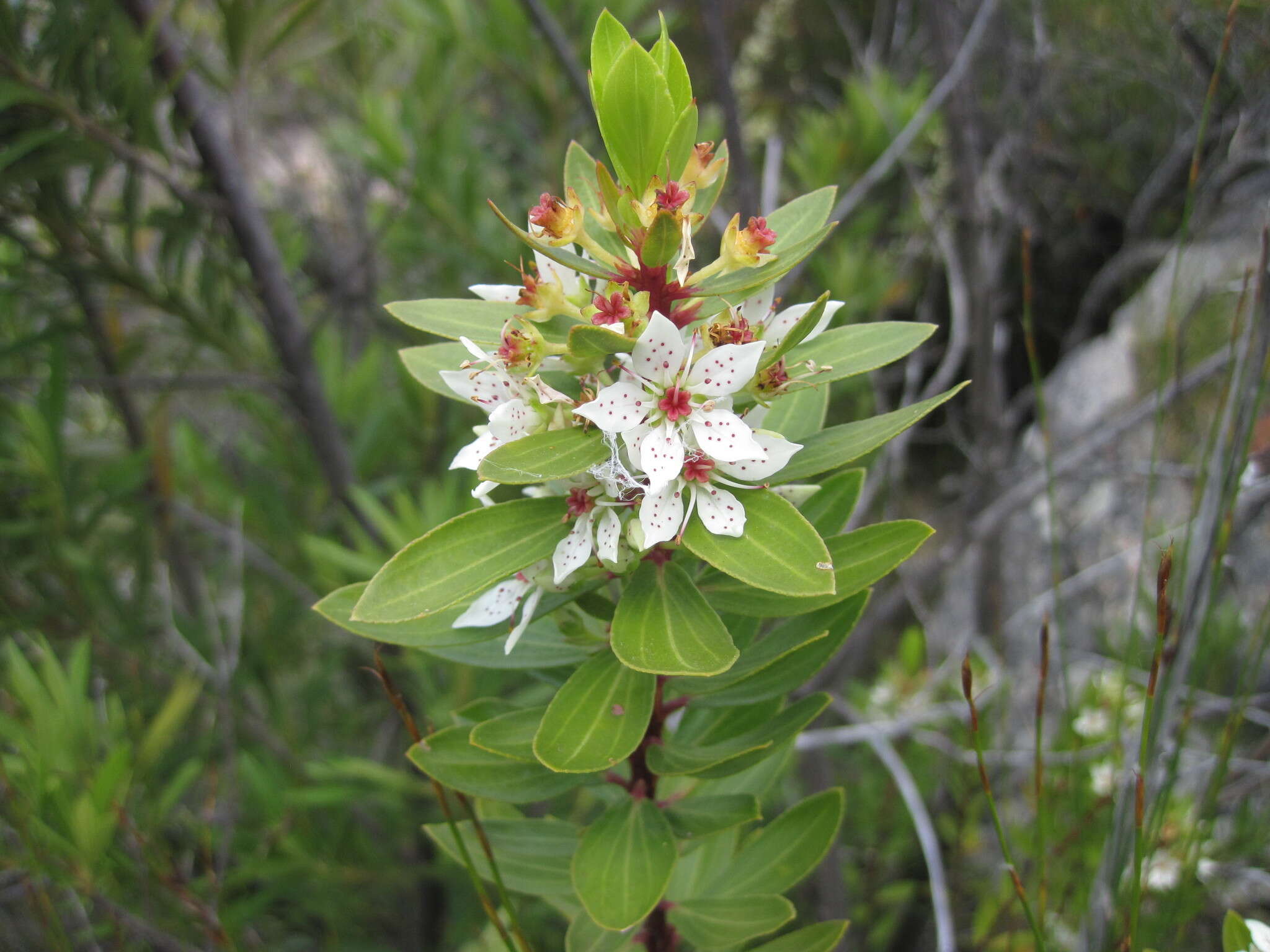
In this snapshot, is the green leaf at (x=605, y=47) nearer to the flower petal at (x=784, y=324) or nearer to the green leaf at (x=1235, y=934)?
the flower petal at (x=784, y=324)

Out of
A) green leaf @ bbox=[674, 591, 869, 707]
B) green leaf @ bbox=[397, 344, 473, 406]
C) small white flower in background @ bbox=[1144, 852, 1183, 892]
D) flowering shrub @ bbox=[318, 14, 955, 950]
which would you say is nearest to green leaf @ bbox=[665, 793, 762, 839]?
flowering shrub @ bbox=[318, 14, 955, 950]

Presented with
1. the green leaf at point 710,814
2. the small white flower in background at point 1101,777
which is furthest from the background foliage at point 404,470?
the green leaf at point 710,814

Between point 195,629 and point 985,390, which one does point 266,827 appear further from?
point 985,390

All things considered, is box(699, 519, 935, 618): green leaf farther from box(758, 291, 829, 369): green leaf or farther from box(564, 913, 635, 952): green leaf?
box(564, 913, 635, 952): green leaf

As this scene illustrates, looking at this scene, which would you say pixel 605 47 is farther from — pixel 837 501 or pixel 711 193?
pixel 837 501

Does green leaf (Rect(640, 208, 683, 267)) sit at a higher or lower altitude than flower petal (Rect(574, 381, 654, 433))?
higher

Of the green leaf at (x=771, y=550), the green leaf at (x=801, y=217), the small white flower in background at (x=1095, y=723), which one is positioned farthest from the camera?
the small white flower in background at (x=1095, y=723)
